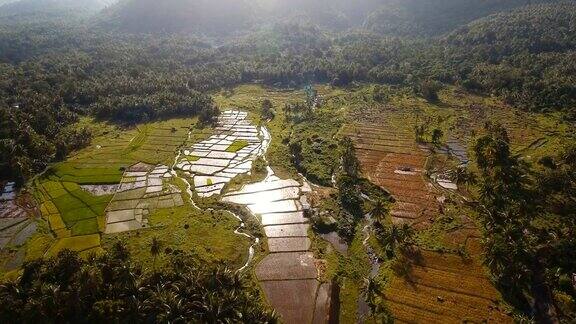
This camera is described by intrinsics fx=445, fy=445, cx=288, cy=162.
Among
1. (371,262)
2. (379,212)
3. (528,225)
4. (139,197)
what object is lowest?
(139,197)

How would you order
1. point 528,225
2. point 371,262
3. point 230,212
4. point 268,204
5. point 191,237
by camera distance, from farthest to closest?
1. point 268,204
2. point 230,212
3. point 191,237
4. point 528,225
5. point 371,262

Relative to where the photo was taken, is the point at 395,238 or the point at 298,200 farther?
the point at 298,200

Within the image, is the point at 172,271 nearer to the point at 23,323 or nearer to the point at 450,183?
the point at 23,323

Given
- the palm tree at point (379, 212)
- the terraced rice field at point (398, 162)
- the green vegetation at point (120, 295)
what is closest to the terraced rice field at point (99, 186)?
the green vegetation at point (120, 295)

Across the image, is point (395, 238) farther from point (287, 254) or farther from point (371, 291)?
point (287, 254)

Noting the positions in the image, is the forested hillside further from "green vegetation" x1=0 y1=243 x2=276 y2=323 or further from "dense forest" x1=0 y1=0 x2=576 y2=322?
"green vegetation" x1=0 y1=243 x2=276 y2=323

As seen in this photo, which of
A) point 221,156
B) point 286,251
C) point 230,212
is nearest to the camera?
point 286,251

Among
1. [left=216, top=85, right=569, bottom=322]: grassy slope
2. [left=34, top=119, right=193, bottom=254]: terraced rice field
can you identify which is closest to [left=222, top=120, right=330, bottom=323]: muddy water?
[left=216, top=85, right=569, bottom=322]: grassy slope

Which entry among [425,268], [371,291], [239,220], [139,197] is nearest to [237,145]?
[139,197]

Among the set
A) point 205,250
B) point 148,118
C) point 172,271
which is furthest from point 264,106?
point 172,271

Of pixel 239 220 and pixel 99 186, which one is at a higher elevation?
pixel 239 220
